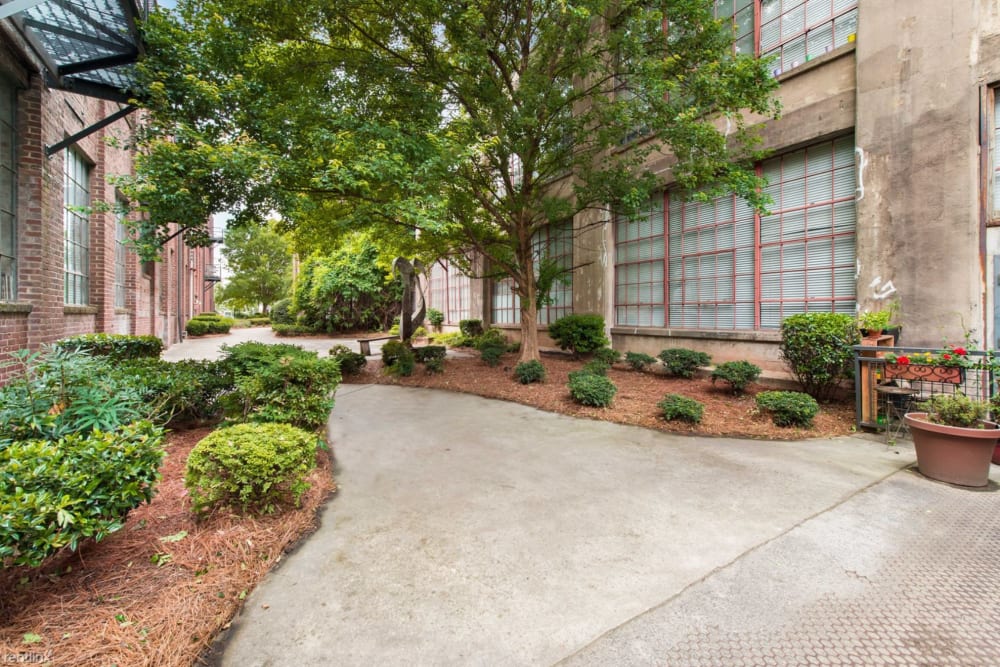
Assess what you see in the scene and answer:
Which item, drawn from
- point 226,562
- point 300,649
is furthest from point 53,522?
point 300,649

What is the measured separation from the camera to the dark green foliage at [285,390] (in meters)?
3.95

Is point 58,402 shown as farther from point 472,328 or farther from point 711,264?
point 472,328

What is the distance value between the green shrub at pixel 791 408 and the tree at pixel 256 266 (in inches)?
1450

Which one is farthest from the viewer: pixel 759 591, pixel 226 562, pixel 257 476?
pixel 257 476

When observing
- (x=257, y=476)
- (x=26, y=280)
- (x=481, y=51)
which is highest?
(x=481, y=51)

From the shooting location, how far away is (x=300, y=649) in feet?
6.05

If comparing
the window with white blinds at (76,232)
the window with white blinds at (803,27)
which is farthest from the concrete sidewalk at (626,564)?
the window with white blinds at (76,232)

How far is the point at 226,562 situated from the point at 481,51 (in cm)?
735

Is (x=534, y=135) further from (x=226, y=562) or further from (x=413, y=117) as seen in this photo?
(x=226, y=562)

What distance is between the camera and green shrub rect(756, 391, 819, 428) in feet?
16.9

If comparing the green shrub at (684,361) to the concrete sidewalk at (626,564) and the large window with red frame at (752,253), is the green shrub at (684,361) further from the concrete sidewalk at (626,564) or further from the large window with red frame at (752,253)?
the concrete sidewalk at (626,564)

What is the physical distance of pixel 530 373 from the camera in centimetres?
804

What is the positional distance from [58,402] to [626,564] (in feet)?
12.0

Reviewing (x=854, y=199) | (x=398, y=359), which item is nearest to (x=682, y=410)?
(x=854, y=199)
